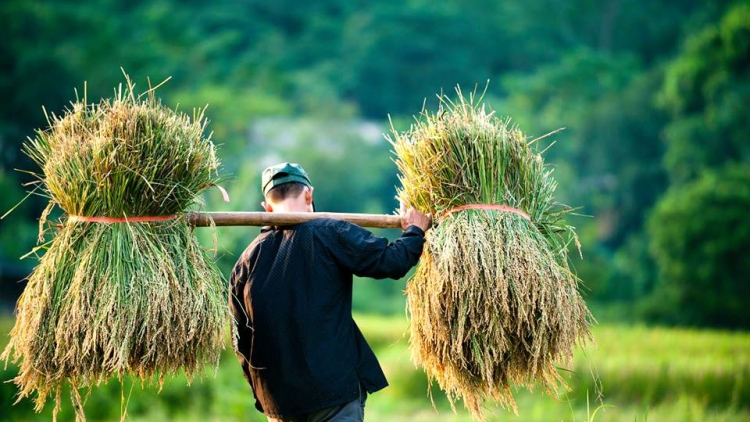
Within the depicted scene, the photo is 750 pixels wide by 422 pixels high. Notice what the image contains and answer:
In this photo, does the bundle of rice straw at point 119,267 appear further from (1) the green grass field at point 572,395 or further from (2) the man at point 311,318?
(1) the green grass field at point 572,395

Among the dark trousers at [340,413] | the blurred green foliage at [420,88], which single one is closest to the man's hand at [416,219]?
the dark trousers at [340,413]

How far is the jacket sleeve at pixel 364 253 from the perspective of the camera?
4055 mm

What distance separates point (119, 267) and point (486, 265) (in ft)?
5.39

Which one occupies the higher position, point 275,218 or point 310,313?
point 275,218

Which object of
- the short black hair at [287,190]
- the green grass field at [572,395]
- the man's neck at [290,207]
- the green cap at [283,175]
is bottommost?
the green grass field at [572,395]

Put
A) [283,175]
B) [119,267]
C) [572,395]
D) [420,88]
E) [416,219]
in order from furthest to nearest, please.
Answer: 1. [420,88]
2. [572,395]
3. [416,219]
4. [283,175]
5. [119,267]

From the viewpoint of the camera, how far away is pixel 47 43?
101 feet

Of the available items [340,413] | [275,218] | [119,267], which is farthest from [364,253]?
[119,267]

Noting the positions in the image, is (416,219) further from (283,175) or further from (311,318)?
(311,318)

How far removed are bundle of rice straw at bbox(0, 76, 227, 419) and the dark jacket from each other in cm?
25

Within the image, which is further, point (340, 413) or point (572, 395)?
point (572, 395)

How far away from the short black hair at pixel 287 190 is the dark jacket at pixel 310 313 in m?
0.20

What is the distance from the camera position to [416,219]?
14.8ft

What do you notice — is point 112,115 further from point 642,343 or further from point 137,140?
point 642,343
